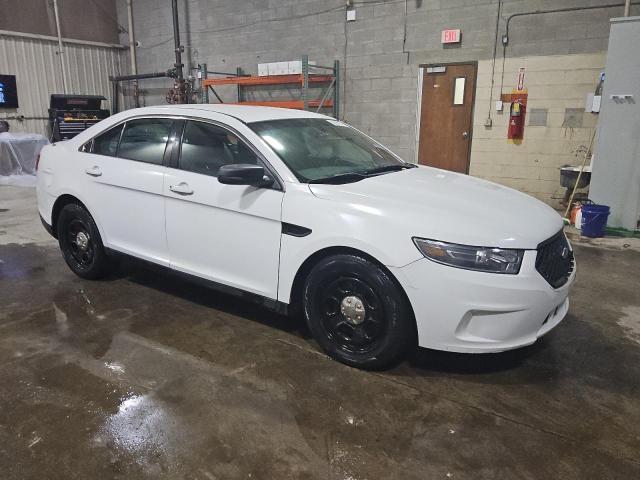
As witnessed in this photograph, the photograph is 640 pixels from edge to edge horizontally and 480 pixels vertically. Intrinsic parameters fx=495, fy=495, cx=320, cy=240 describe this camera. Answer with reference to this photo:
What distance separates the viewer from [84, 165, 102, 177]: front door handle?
3688 millimetres

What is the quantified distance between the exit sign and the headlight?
6404mm

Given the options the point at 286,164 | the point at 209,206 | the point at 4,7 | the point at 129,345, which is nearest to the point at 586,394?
the point at 286,164

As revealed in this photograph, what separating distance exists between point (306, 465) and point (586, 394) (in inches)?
60.9

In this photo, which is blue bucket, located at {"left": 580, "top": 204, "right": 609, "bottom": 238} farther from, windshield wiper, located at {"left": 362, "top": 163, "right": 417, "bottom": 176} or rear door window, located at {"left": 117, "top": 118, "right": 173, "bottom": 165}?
rear door window, located at {"left": 117, "top": 118, "right": 173, "bottom": 165}

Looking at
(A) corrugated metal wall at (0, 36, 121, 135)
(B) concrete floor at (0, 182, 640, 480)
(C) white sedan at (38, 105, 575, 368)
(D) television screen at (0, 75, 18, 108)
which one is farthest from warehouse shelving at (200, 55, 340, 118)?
(B) concrete floor at (0, 182, 640, 480)

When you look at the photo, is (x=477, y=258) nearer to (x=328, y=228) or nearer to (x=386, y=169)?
(x=328, y=228)

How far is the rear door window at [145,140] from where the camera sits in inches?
134

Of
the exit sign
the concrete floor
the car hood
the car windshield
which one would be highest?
the exit sign

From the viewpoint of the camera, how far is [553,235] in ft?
8.65

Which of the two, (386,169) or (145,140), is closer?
(386,169)

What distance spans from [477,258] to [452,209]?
323 mm

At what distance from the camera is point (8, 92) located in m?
11.3

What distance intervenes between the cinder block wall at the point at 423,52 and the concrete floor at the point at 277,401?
4474 millimetres

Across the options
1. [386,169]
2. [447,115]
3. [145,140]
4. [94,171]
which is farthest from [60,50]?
[386,169]
